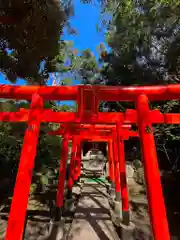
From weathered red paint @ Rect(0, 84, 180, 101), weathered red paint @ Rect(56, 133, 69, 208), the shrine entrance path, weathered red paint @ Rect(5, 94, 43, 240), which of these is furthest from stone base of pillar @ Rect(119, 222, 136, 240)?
weathered red paint @ Rect(0, 84, 180, 101)

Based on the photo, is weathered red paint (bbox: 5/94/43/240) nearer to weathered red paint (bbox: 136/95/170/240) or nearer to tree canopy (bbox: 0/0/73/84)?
weathered red paint (bbox: 136/95/170/240)

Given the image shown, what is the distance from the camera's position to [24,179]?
269cm

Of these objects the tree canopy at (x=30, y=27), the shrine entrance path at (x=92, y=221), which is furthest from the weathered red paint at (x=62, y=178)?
the tree canopy at (x=30, y=27)

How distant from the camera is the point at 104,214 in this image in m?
6.93

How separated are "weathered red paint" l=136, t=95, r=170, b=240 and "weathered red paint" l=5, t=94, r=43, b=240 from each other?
148 cm

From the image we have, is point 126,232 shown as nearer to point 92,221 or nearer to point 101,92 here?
point 92,221

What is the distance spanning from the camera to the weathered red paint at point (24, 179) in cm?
254

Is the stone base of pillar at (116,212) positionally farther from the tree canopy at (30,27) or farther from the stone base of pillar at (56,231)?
the tree canopy at (30,27)

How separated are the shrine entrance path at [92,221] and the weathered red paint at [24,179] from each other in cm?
295

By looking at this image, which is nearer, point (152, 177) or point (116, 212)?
point (152, 177)

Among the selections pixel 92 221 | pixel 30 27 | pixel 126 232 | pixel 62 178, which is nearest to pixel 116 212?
pixel 92 221

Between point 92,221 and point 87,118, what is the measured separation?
4.05 metres

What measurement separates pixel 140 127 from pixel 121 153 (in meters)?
3.57

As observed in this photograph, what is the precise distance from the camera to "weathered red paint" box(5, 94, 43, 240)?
2.54 m
